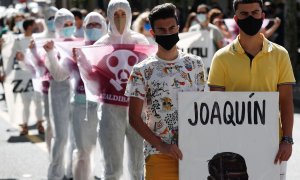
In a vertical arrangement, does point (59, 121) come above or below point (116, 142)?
below

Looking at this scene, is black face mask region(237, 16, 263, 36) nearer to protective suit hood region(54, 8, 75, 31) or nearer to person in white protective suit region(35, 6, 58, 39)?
protective suit hood region(54, 8, 75, 31)

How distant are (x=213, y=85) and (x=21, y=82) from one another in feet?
26.4

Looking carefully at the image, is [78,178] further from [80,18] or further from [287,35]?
[287,35]

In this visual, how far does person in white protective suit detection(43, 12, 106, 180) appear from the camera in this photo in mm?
7484

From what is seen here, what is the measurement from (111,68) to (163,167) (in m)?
2.09

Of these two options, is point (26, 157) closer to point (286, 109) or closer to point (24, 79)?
point (24, 79)

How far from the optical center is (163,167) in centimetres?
475

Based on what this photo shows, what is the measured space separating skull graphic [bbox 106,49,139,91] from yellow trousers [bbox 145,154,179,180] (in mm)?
1887

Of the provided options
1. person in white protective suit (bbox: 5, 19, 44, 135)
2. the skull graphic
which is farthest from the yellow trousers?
person in white protective suit (bbox: 5, 19, 44, 135)

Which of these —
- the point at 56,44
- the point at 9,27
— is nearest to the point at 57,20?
the point at 56,44

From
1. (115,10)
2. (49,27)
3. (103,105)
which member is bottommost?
(103,105)

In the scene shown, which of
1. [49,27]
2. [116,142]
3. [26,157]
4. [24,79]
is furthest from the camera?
[24,79]

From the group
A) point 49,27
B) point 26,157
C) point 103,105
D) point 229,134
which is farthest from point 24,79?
point 229,134

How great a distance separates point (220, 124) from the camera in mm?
4656
